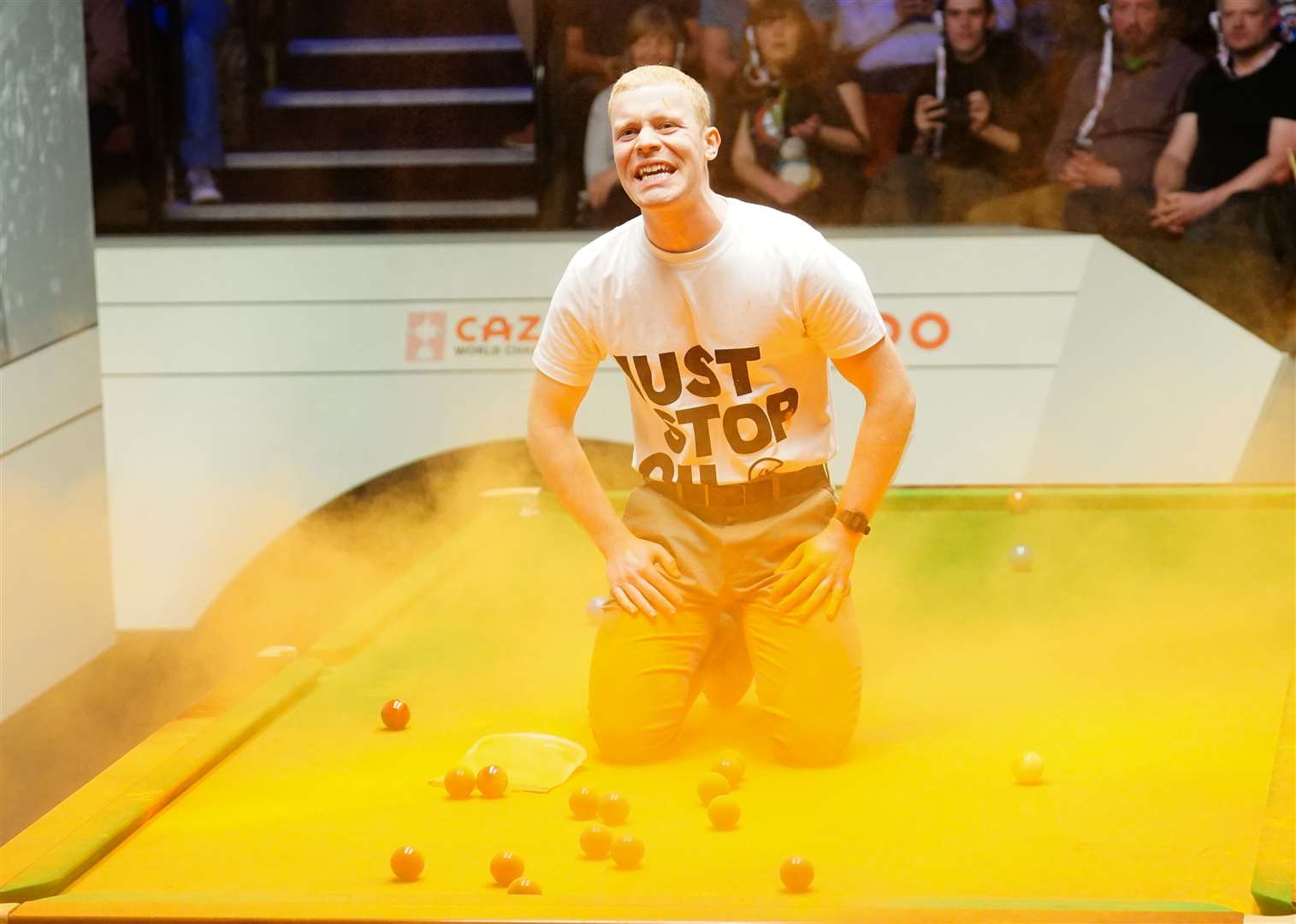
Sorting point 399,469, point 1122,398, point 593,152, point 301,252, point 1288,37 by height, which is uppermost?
point 1288,37

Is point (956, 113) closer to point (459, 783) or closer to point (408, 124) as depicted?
point (408, 124)

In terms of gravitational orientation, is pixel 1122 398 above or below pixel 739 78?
below

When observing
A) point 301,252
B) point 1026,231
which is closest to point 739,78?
point 1026,231

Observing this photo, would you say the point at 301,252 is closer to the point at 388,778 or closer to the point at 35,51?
the point at 35,51

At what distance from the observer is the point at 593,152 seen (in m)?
4.04

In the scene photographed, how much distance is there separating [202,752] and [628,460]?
2.14 m

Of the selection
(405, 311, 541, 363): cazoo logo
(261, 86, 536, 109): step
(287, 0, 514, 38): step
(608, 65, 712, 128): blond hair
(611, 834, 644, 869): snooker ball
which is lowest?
(611, 834, 644, 869): snooker ball

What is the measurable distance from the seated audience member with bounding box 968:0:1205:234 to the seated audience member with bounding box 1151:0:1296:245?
0.16 ft

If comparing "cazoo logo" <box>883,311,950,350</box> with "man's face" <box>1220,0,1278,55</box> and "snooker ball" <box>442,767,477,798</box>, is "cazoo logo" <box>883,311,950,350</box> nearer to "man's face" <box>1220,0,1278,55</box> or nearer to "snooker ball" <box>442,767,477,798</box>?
"man's face" <box>1220,0,1278,55</box>

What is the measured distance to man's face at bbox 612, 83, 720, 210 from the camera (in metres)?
2.19

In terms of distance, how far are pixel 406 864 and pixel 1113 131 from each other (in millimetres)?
2924

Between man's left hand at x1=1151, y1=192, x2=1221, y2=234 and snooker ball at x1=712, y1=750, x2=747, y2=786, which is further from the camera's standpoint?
man's left hand at x1=1151, y1=192, x2=1221, y2=234

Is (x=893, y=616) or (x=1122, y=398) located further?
(x=1122, y=398)

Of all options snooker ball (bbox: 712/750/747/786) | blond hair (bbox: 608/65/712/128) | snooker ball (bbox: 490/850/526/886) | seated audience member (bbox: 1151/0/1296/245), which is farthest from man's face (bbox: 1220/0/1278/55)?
snooker ball (bbox: 490/850/526/886)
